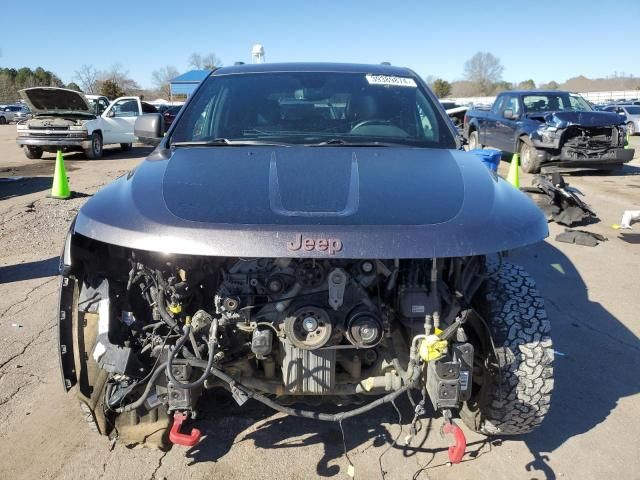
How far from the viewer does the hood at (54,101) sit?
13245 millimetres

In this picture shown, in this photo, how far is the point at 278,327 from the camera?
7.07 feet

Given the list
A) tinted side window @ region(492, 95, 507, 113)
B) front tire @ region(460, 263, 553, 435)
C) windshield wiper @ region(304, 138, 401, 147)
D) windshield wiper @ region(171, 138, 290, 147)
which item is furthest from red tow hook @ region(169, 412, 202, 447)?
tinted side window @ region(492, 95, 507, 113)

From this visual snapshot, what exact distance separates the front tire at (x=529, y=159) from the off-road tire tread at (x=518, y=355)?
9721 mm

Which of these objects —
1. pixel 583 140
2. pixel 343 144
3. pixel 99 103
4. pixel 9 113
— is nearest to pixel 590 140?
pixel 583 140

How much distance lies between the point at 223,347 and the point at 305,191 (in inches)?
30.4

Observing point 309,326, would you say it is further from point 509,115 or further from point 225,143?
point 509,115

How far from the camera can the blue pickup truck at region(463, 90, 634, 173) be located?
35.7 ft

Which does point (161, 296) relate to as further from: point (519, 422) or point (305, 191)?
point (519, 422)

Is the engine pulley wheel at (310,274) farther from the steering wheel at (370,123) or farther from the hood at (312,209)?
the steering wheel at (370,123)

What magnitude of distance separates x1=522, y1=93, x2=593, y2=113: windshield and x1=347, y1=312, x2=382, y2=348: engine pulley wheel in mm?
11520

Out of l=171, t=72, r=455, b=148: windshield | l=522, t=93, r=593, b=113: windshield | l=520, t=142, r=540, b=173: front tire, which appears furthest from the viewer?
l=522, t=93, r=593, b=113: windshield

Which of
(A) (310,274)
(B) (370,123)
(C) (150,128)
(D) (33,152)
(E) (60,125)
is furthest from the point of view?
(D) (33,152)

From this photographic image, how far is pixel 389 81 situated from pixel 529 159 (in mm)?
9103

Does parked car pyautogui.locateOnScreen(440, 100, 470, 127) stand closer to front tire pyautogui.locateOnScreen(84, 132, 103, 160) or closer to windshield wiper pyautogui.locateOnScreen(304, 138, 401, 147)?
windshield wiper pyautogui.locateOnScreen(304, 138, 401, 147)
